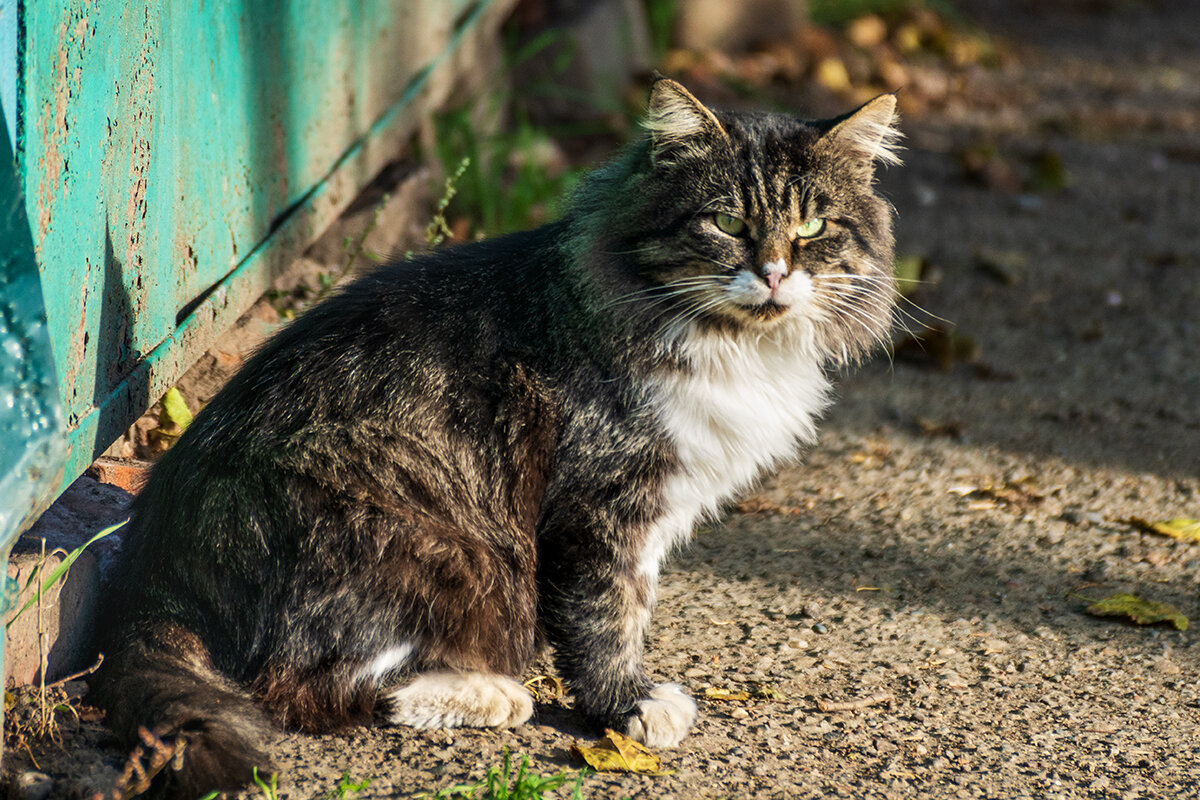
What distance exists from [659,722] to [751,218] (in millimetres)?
1205

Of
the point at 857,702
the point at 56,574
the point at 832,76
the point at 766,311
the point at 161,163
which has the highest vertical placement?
the point at 832,76

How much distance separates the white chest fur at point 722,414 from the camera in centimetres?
288

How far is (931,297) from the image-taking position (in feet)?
18.5

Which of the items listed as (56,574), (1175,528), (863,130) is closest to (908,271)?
(1175,528)

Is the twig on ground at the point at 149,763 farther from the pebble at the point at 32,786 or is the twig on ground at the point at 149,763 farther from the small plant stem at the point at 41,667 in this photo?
the small plant stem at the point at 41,667

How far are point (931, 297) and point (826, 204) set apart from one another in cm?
290

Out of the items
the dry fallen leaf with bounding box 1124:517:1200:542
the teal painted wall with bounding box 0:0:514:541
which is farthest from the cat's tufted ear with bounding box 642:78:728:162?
the dry fallen leaf with bounding box 1124:517:1200:542

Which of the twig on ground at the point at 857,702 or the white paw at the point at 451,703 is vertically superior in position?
the white paw at the point at 451,703

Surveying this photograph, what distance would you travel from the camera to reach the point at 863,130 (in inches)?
119

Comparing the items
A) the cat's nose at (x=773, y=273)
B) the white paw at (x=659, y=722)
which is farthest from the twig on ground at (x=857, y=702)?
the cat's nose at (x=773, y=273)

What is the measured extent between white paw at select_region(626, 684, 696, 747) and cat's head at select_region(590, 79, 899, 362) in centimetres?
89

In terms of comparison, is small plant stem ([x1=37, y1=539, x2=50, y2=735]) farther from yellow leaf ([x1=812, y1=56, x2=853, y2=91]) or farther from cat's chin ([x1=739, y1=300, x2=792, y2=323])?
yellow leaf ([x1=812, y1=56, x2=853, y2=91])

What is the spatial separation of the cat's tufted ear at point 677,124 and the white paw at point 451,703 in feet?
4.39

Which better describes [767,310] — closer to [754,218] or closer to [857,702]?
[754,218]
